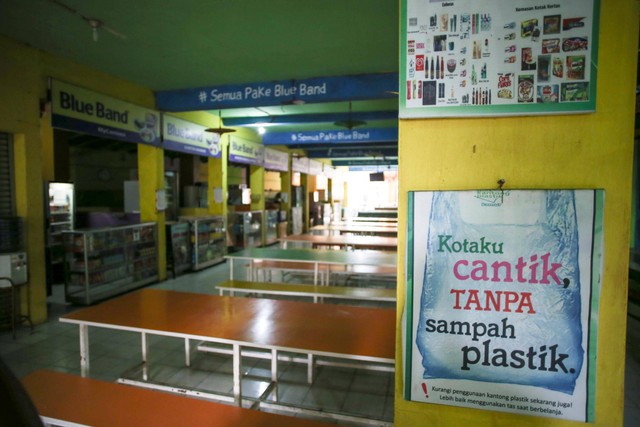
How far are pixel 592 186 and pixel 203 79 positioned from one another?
6.10 metres

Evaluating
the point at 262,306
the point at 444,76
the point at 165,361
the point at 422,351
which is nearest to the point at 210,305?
the point at 262,306

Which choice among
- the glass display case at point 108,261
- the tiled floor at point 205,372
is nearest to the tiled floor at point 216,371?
the tiled floor at point 205,372

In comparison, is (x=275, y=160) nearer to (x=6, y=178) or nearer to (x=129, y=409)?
(x=6, y=178)

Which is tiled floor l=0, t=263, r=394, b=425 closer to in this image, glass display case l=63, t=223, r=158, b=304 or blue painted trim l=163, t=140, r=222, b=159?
glass display case l=63, t=223, r=158, b=304

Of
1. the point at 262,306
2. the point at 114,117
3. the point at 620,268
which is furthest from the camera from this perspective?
the point at 114,117

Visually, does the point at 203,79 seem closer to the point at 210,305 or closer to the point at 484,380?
the point at 210,305

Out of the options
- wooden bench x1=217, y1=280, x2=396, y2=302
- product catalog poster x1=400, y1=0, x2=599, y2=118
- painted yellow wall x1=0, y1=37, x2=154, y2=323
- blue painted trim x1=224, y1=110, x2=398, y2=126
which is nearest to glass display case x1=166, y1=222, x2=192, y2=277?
painted yellow wall x1=0, y1=37, x2=154, y2=323

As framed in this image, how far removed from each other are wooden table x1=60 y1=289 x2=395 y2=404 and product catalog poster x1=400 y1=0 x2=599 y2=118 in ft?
4.63

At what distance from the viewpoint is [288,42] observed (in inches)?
182

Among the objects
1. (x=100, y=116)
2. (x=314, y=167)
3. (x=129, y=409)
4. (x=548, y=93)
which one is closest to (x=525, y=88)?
(x=548, y=93)

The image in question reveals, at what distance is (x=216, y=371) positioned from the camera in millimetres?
3414

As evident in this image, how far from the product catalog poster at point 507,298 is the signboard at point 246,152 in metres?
8.78

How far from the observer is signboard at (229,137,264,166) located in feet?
31.2

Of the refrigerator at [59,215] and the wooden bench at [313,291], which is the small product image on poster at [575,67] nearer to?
the wooden bench at [313,291]
